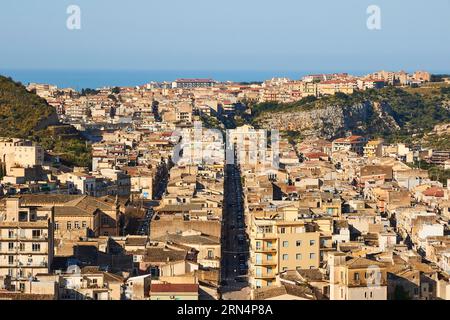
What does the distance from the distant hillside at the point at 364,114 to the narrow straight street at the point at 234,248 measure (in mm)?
40999

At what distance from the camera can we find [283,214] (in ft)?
90.2

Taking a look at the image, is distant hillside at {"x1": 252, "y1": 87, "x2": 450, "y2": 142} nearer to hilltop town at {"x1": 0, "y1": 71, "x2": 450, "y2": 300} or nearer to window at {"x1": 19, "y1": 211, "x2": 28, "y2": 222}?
hilltop town at {"x1": 0, "y1": 71, "x2": 450, "y2": 300}

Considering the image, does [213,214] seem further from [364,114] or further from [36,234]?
[364,114]

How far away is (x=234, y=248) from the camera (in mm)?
32031

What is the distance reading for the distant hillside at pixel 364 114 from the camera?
291 ft

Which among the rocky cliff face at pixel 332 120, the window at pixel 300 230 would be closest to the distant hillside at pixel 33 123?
the rocky cliff face at pixel 332 120

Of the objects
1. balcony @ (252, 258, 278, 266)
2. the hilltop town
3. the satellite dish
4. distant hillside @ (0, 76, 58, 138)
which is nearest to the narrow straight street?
the hilltop town

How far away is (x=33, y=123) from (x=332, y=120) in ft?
112

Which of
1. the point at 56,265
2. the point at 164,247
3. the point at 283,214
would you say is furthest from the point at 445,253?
the point at 56,265

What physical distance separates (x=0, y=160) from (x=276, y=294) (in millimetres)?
28677

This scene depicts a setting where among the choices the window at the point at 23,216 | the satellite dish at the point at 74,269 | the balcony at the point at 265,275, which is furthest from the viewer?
the balcony at the point at 265,275

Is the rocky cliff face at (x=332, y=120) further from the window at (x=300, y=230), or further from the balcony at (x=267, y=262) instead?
the balcony at (x=267, y=262)

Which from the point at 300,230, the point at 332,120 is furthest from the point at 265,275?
the point at 332,120

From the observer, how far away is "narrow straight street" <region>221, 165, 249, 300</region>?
2616 cm
